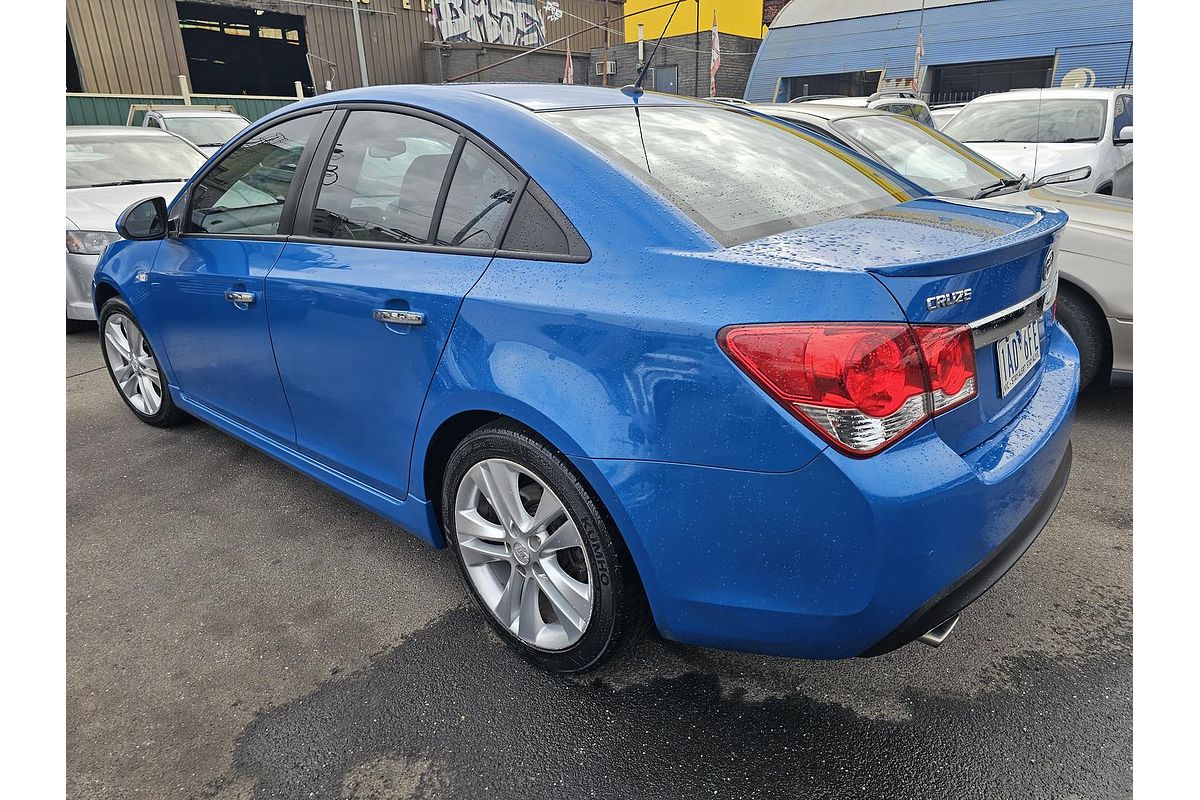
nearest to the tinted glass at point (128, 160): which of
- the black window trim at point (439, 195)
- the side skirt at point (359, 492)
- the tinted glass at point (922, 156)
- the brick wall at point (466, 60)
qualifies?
the side skirt at point (359, 492)

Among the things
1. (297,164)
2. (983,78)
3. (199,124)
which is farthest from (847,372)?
(983,78)

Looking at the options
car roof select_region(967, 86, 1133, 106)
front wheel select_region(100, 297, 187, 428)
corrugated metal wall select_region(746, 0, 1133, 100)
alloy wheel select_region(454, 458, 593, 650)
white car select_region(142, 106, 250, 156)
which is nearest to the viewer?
alloy wheel select_region(454, 458, 593, 650)

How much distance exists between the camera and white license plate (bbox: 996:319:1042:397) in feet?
5.83

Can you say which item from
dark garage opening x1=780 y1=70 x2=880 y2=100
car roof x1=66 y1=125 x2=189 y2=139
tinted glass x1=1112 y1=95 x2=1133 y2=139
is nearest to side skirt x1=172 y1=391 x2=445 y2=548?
car roof x1=66 y1=125 x2=189 y2=139

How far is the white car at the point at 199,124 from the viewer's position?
10992mm

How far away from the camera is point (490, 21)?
27.0 m

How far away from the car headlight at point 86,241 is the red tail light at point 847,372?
5.71 metres

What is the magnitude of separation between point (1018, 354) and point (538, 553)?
1321 mm

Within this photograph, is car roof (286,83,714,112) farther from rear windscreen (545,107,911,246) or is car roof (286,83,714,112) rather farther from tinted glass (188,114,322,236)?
tinted glass (188,114,322,236)

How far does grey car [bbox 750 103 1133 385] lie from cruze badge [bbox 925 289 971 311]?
1638 mm

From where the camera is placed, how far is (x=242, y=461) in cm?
361

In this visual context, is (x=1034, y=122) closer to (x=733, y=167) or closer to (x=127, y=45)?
(x=733, y=167)

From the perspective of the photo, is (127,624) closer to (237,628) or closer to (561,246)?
(237,628)

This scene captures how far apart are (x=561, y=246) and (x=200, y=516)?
217 centimetres
